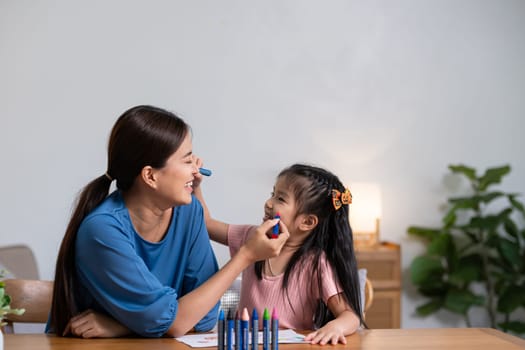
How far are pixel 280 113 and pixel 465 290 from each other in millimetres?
1646

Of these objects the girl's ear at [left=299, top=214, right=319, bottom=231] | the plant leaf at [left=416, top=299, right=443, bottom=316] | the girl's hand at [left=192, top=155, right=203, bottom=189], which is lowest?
the plant leaf at [left=416, top=299, right=443, bottom=316]

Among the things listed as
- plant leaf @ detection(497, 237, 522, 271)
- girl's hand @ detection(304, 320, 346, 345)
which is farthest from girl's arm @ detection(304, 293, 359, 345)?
plant leaf @ detection(497, 237, 522, 271)

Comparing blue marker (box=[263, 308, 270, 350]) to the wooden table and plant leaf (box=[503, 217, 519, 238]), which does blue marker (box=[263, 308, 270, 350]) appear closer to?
the wooden table

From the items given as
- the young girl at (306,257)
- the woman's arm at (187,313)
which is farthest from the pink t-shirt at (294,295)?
the woman's arm at (187,313)

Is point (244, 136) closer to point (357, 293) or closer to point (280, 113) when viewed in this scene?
point (280, 113)

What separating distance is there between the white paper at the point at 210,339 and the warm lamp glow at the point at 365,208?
8.28ft

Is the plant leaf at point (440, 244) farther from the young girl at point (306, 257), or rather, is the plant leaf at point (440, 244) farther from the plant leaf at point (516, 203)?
the young girl at point (306, 257)

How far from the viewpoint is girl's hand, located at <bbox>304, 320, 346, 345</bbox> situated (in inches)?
69.9

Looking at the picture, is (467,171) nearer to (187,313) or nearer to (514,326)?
(514,326)

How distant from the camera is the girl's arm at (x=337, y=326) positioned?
5.85 feet

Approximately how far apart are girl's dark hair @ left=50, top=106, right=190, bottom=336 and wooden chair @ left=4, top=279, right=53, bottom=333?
0.36 metres

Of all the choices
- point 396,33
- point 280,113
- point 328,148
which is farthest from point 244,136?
point 396,33

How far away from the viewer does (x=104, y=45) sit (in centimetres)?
427

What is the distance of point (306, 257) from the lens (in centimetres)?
219
